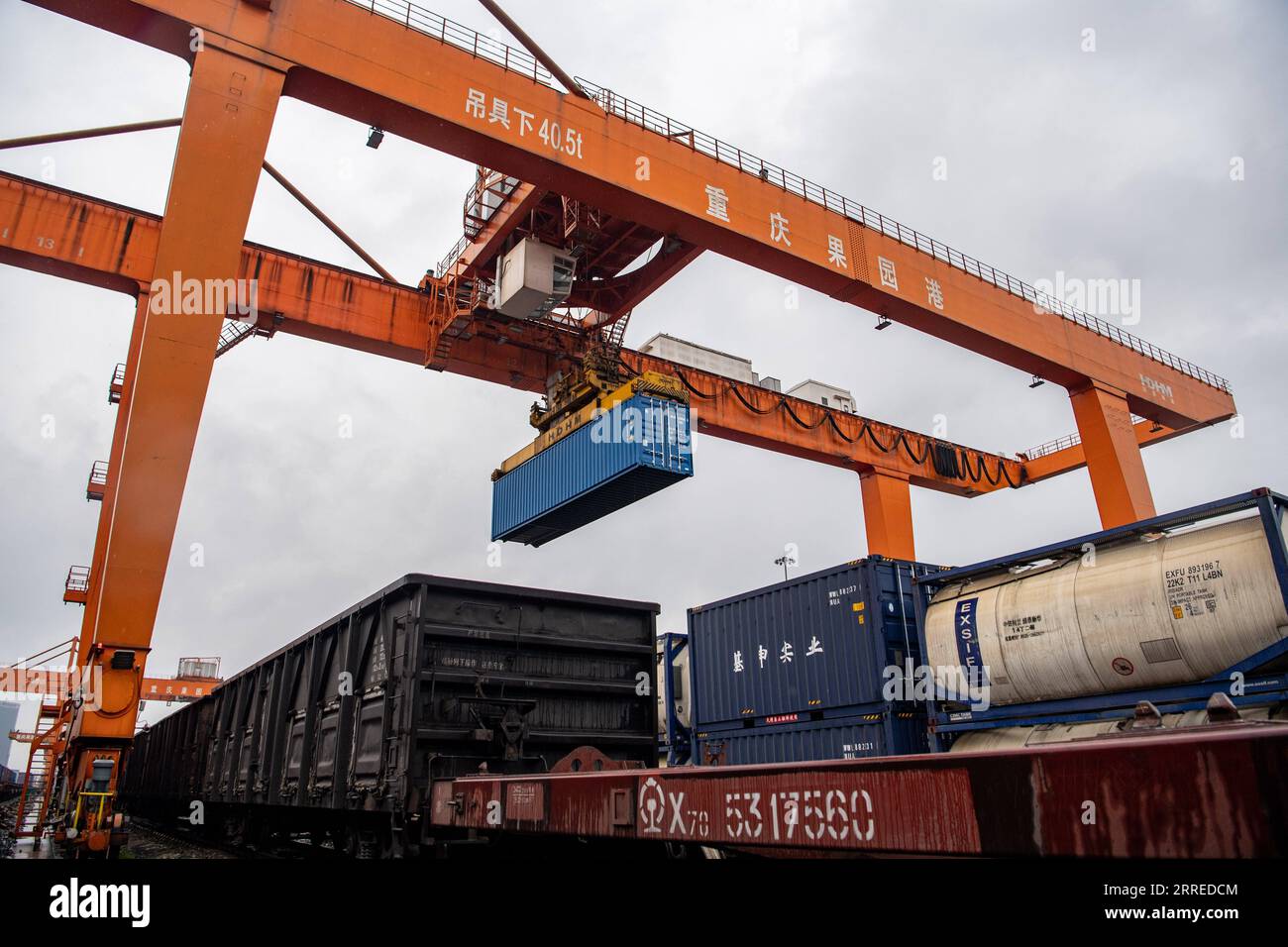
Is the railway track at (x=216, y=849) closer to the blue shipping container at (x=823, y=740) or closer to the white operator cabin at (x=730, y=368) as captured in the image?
the blue shipping container at (x=823, y=740)

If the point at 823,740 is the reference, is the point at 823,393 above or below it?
above

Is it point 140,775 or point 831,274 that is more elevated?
point 831,274


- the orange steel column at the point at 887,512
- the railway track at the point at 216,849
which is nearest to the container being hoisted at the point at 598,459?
the railway track at the point at 216,849

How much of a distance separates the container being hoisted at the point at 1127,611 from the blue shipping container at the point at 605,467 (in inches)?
203

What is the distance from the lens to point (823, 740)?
9.03 meters

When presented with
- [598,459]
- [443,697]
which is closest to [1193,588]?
[443,697]

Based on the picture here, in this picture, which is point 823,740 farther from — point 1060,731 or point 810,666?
point 1060,731

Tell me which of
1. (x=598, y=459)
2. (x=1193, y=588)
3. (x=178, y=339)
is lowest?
(x=1193, y=588)

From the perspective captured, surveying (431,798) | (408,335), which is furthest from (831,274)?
(431,798)

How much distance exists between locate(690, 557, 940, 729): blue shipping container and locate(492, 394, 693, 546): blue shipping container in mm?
2309

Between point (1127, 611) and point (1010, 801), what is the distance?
18.7 feet

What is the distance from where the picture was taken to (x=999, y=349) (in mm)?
15820

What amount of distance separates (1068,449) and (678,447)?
14.2 m
